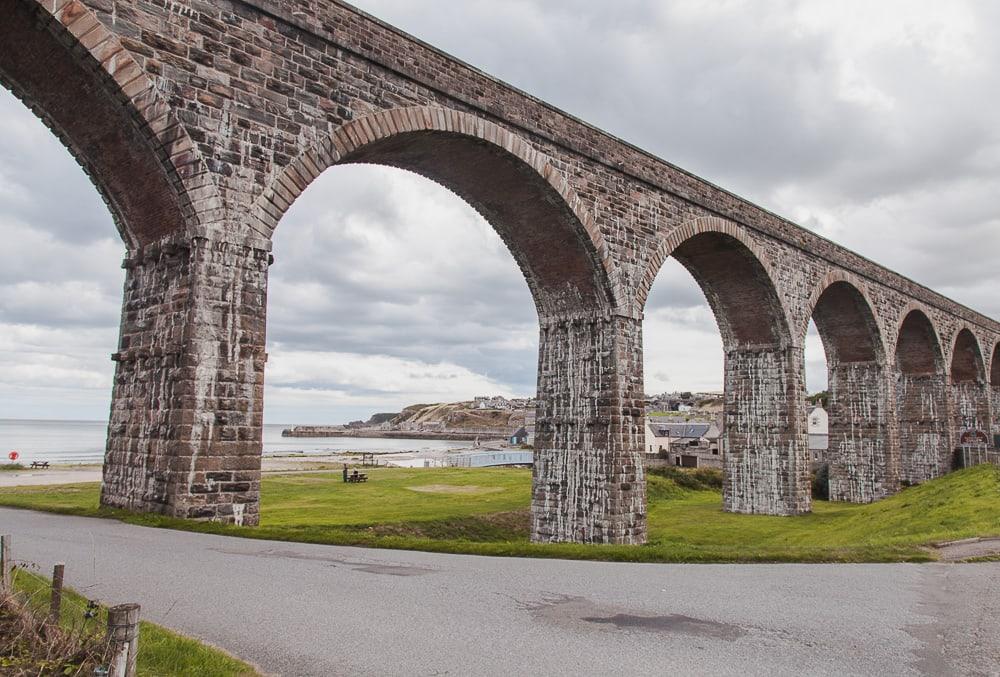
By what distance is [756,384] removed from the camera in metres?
26.2

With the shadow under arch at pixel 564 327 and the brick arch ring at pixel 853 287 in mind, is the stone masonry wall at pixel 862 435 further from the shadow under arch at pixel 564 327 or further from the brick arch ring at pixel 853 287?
the shadow under arch at pixel 564 327

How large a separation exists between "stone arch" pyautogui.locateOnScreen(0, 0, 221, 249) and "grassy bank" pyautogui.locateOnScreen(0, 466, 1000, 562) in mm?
4903

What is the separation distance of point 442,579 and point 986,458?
35.1m

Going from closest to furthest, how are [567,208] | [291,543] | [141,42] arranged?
[291,543] < [141,42] < [567,208]

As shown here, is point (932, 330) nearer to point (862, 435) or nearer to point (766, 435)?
point (862, 435)

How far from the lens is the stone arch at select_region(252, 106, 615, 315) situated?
13.0 meters

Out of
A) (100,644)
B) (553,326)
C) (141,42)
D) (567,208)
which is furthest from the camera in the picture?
(553,326)

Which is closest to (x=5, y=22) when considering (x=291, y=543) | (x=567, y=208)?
(x=291, y=543)

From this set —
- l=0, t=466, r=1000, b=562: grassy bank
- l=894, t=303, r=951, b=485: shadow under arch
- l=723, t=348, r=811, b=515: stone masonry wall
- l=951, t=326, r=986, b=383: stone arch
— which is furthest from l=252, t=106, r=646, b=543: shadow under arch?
l=951, t=326, r=986, b=383: stone arch

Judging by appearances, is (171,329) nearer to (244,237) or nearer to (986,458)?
(244,237)

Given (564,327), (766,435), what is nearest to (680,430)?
(766,435)

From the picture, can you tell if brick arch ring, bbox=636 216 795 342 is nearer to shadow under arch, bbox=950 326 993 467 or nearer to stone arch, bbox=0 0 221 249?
stone arch, bbox=0 0 221 249

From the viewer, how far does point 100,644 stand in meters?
3.95

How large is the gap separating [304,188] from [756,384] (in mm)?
18991
